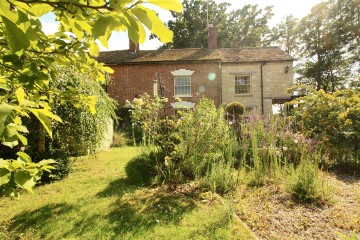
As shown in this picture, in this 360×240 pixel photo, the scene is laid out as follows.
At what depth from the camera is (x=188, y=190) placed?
5418 millimetres

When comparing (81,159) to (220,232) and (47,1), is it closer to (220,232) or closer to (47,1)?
(220,232)

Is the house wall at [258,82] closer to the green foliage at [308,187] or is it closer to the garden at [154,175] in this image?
the garden at [154,175]

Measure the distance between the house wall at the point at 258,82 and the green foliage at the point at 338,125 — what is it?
11.7 m

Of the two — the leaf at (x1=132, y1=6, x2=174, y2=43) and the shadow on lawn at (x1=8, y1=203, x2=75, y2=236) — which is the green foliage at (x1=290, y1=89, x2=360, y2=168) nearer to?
the shadow on lawn at (x1=8, y1=203, x2=75, y2=236)

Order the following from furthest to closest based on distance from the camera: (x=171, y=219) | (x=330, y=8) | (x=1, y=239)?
(x=330, y=8) → (x=171, y=219) → (x=1, y=239)

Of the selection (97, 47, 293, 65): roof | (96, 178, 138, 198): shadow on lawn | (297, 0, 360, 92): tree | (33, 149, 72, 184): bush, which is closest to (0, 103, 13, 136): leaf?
(96, 178, 138, 198): shadow on lawn

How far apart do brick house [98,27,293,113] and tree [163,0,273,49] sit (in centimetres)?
1598

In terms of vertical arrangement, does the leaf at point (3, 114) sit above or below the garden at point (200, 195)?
above

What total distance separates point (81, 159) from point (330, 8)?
3350 cm

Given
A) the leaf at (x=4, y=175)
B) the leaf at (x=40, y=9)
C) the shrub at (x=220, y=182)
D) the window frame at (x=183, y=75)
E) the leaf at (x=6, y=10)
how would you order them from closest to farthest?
the leaf at (x=6, y=10)
the leaf at (x=40, y=9)
the leaf at (x=4, y=175)
the shrub at (x=220, y=182)
the window frame at (x=183, y=75)

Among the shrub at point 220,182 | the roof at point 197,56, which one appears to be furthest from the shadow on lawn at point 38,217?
the roof at point 197,56

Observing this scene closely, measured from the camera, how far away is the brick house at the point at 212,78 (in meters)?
19.9

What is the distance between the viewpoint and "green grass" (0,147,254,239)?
3.80 meters

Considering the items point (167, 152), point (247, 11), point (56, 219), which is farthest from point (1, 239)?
point (247, 11)
